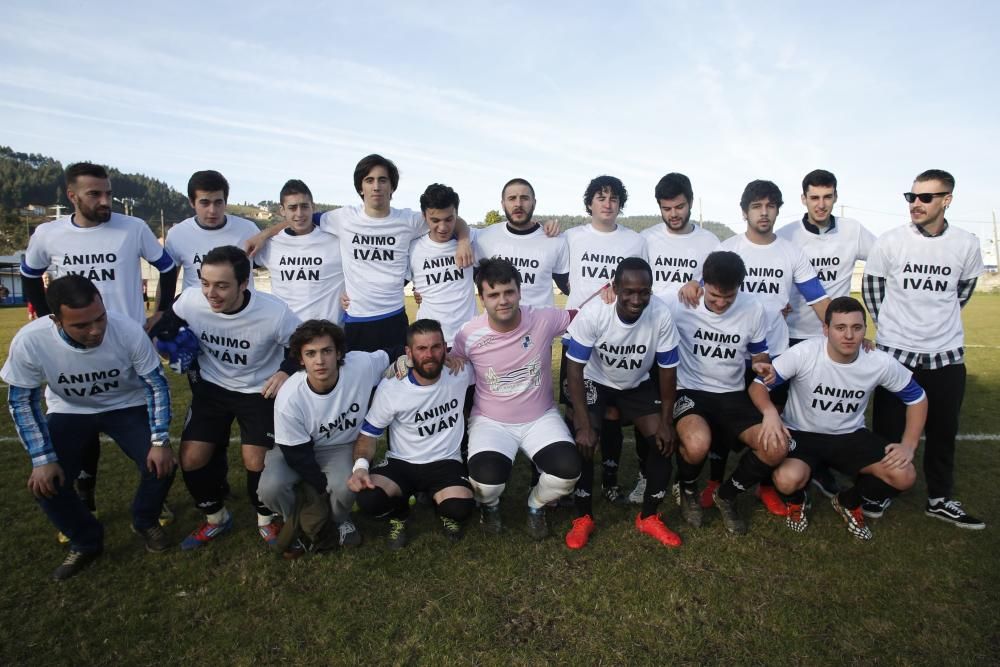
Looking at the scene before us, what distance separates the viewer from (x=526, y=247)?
5066mm

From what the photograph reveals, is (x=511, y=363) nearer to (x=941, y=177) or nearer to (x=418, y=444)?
(x=418, y=444)

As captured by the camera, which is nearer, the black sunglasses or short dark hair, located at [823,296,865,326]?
short dark hair, located at [823,296,865,326]

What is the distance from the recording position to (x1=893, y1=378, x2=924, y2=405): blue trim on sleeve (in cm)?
420

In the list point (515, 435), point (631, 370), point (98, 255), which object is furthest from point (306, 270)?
point (631, 370)

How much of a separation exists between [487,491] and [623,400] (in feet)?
4.27

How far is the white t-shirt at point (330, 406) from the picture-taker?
3.90 m

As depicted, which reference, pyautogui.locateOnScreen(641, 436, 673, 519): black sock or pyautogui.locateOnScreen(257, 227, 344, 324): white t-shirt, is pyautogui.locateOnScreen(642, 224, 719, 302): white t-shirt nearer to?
pyautogui.locateOnScreen(641, 436, 673, 519): black sock

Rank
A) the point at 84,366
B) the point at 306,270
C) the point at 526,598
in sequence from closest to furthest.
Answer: the point at 526,598 → the point at 84,366 → the point at 306,270

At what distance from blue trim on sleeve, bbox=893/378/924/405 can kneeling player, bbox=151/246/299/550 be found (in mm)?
4412

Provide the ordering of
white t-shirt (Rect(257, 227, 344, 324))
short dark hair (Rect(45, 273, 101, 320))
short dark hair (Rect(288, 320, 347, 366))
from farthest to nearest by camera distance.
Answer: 1. white t-shirt (Rect(257, 227, 344, 324))
2. short dark hair (Rect(288, 320, 347, 366))
3. short dark hair (Rect(45, 273, 101, 320))

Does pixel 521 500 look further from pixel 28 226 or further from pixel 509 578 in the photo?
pixel 28 226

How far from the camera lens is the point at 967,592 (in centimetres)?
339

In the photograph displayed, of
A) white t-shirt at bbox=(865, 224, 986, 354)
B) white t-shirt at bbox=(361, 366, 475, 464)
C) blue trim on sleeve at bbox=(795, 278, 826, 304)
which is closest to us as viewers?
white t-shirt at bbox=(361, 366, 475, 464)

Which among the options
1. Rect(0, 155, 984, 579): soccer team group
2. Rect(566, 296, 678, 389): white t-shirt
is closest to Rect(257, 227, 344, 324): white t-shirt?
Rect(0, 155, 984, 579): soccer team group
